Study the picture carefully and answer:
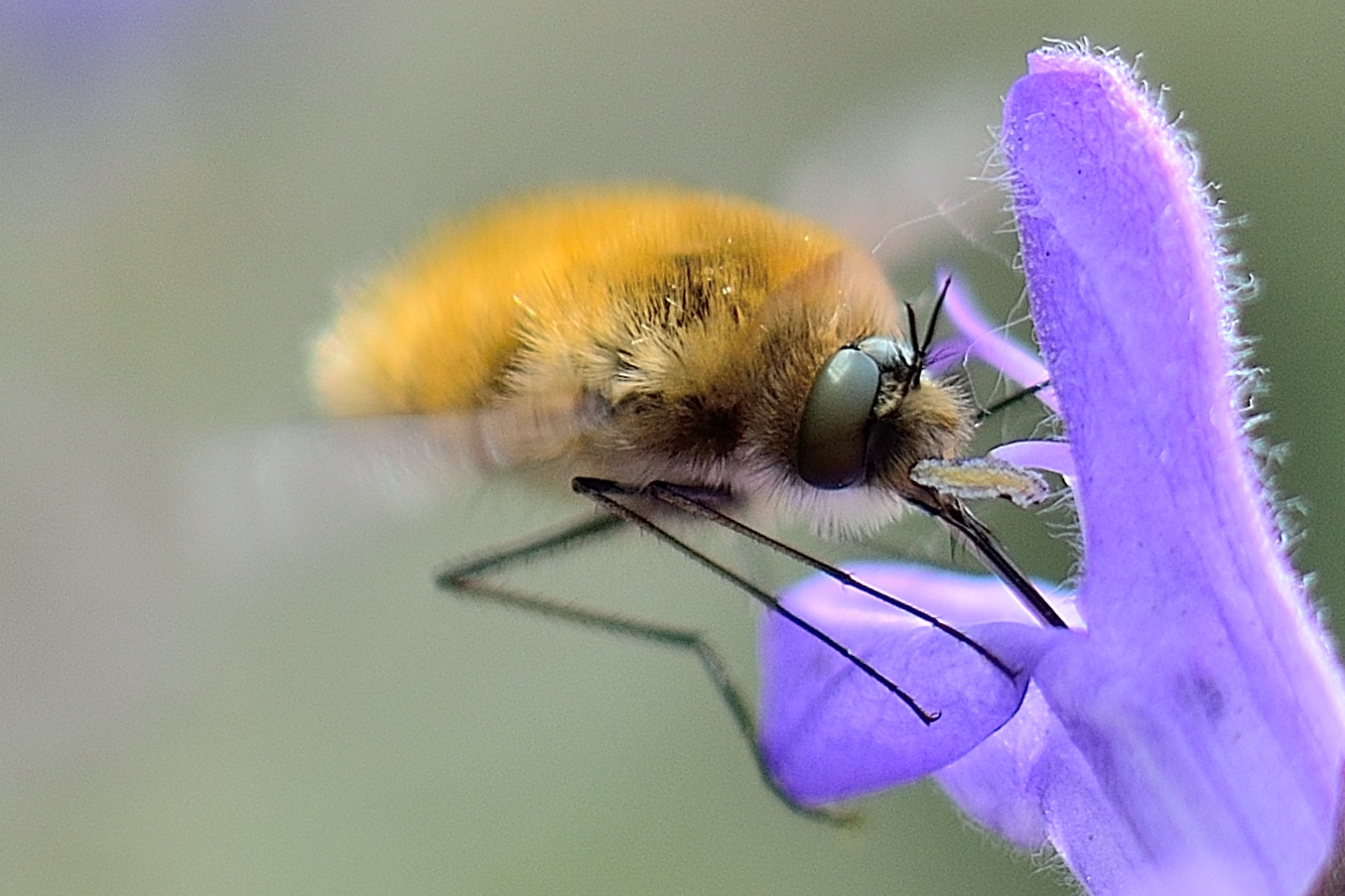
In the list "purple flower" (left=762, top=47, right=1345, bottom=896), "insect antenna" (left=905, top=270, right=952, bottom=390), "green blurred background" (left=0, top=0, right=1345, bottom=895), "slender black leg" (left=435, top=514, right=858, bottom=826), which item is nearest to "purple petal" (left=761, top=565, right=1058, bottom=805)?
"purple flower" (left=762, top=47, right=1345, bottom=896)

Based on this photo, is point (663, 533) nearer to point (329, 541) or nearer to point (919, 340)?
point (919, 340)

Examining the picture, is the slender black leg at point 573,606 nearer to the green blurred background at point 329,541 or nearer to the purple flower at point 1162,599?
the purple flower at point 1162,599

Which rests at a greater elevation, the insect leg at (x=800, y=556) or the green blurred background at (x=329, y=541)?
the green blurred background at (x=329, y=541)

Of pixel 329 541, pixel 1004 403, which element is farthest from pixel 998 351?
pixel 329 541

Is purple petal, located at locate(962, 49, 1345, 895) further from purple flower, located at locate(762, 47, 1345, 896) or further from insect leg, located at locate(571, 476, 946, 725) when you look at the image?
insect leg, located at locate(571, 476, 946, 725)

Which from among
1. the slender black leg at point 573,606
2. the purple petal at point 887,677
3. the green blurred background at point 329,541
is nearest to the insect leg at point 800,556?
the purple petal at point 887,677

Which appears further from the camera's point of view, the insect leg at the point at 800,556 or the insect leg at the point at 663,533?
the insect leg at the point at 663,533
